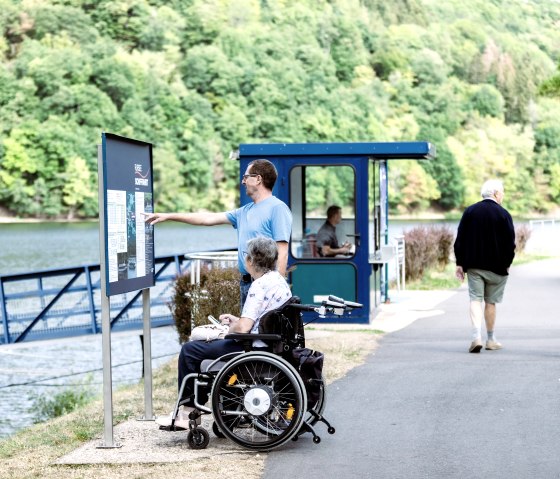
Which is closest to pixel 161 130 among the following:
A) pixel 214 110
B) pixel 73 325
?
pixel 214 110

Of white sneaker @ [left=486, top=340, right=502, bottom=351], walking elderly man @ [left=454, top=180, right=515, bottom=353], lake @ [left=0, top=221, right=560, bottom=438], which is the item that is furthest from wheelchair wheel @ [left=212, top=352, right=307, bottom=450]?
lake @ [left=0, top=221, right=560, bottom=438]

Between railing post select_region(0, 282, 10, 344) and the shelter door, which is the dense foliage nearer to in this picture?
railing post select_region(0, 282, 10, 344)

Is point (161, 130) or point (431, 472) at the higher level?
point (161, 130)

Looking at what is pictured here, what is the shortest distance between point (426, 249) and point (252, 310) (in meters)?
18.4

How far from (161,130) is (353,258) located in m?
90.8

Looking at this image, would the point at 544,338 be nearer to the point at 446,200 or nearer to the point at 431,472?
the point at 431,472

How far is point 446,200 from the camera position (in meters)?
110

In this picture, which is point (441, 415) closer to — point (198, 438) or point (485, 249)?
point (198, 438)

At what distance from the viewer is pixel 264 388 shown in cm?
723

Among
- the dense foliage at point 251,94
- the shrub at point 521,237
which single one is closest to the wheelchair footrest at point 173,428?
the shrub at point 521,237

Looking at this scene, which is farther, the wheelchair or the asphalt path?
the wheelchair

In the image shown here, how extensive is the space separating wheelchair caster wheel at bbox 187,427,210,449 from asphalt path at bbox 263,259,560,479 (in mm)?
417

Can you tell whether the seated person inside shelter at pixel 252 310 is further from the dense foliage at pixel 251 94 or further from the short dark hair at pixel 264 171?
the dense foliage at pixel 251 94

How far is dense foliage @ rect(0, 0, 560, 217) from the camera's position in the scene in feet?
330
